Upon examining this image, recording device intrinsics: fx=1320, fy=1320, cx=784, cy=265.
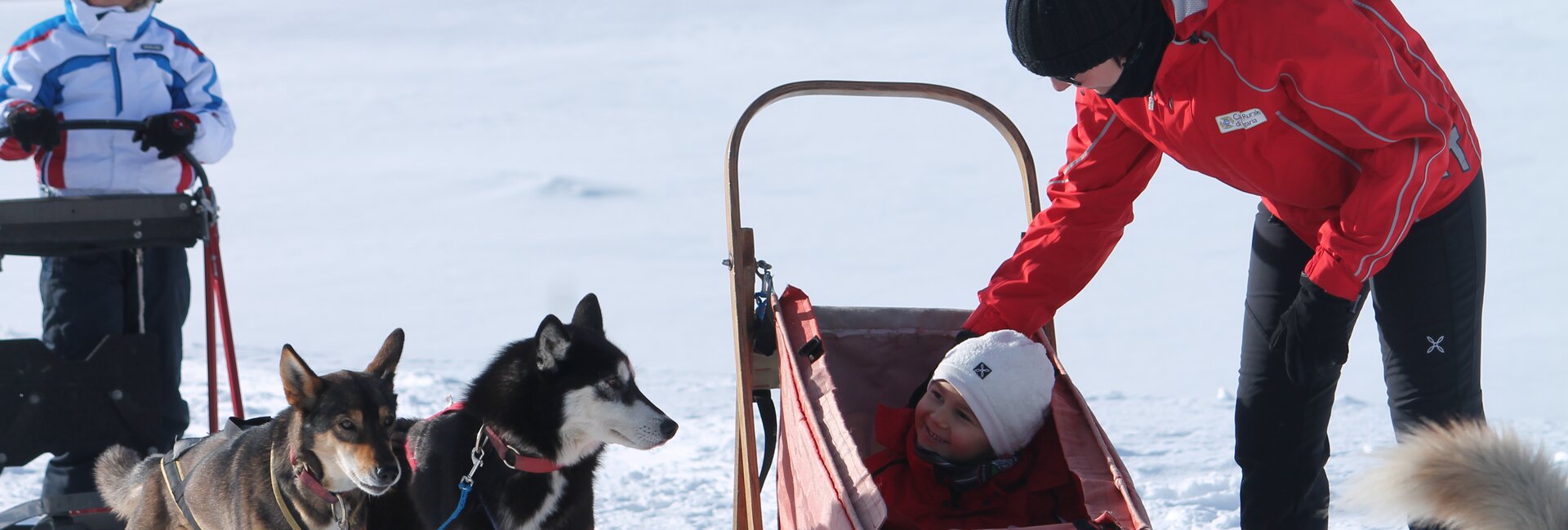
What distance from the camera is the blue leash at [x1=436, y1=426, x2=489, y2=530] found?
252 centimetres

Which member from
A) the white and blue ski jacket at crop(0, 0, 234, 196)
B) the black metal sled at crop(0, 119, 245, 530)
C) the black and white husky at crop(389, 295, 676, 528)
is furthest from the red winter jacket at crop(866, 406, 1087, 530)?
the white and blue ski jacket at crop(0, 0, 234, 196)

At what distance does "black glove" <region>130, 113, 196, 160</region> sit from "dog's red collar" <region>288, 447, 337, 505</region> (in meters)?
1.08

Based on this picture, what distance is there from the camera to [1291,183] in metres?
2.18

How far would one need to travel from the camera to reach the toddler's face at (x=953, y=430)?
239 cm

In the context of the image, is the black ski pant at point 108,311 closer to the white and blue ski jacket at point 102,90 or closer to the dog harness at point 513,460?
the white and blue ski jacket at point 102,90

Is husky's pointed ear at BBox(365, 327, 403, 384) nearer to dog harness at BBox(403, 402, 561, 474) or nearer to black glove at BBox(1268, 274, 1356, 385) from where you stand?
dog harness at BBox(403, 402, 561, 474)

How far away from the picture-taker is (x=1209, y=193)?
30.3 feet

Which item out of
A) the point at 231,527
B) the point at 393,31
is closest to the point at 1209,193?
the point at 231,527

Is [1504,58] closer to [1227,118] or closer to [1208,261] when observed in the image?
[1208,261]

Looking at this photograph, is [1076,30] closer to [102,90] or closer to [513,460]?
[513,460]

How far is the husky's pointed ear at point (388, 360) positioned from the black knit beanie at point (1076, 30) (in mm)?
1293

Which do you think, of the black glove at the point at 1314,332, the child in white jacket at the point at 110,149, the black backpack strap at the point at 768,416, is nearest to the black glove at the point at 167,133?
the child in white jacket at the point at 110,149

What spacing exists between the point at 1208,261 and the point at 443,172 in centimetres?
586

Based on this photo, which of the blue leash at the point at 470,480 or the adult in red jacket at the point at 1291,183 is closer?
the adult in red jacket at the point at 1291,183
